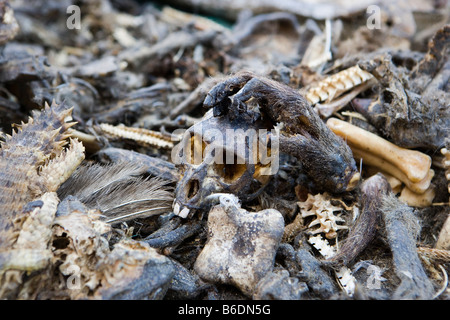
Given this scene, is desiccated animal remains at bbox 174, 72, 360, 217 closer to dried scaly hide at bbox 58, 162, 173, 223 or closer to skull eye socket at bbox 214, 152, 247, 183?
skull eye socket at bbox 214, 152, 247, 183

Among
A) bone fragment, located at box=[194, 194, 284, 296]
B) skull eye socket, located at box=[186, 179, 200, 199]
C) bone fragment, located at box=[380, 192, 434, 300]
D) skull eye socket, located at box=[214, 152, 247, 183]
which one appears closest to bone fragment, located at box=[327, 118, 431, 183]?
bone fragment, located at box=[380, 192, 434, 300]

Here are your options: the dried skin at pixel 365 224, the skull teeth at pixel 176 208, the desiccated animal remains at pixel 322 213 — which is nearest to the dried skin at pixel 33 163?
the skull teeth at pixel 176 208

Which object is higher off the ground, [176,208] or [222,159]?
[222,159]

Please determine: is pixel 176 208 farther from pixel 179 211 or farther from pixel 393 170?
pixel 393 170

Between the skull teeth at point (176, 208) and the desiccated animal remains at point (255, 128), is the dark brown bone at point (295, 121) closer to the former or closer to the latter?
the desiccated animal remains at point (255, 128)

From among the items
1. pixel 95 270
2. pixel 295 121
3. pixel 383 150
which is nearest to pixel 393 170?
pixel 383 150
